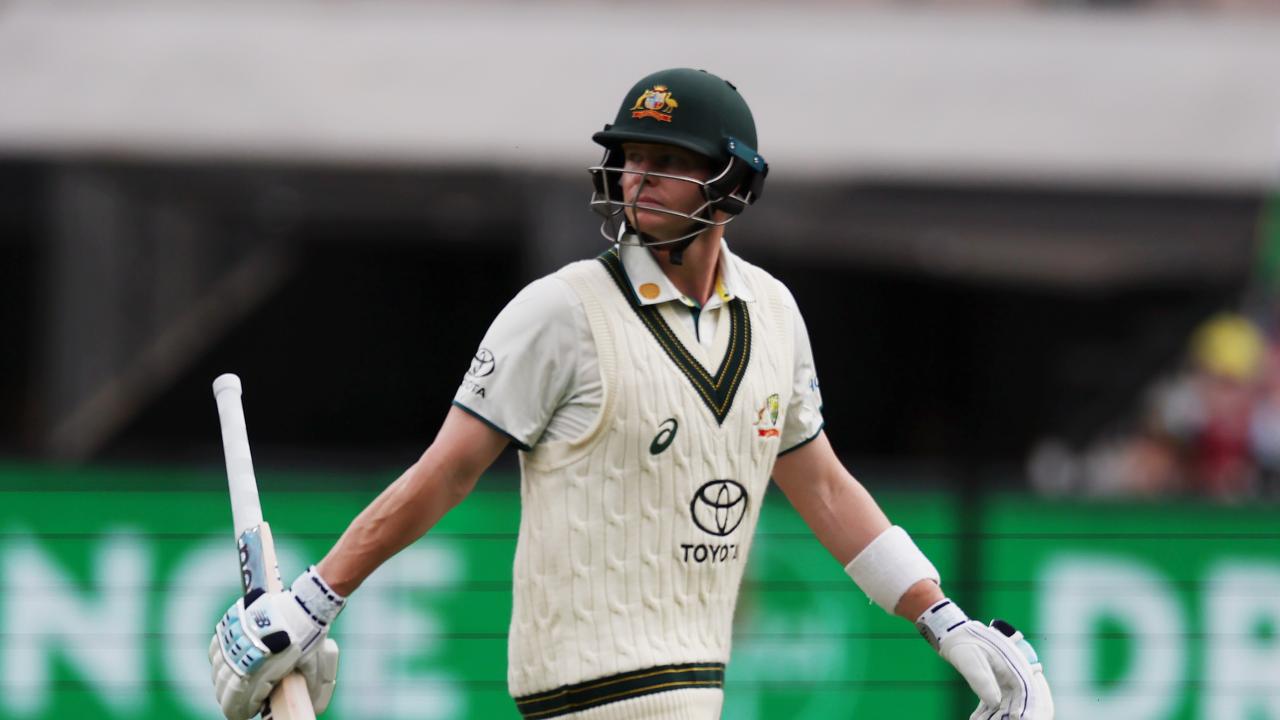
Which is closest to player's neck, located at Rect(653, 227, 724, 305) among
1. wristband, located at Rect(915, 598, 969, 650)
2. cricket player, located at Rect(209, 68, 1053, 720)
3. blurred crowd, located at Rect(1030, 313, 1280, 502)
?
cricket player, located at Rect(209, 68, 1053, 720)

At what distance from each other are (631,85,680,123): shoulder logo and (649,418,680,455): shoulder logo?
2.01 feet

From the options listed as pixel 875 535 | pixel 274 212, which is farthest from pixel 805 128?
pixel 875 535

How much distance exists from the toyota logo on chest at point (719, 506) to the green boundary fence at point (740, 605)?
2672mm

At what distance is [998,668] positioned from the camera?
4.18 meters

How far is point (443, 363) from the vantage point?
57.9ft

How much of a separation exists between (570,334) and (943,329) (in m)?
13.2

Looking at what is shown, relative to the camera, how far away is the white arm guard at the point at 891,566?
169 inches

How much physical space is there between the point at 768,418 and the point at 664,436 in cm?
28

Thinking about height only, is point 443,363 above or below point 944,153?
below

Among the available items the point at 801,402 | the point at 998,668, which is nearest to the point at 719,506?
the point at 801,402

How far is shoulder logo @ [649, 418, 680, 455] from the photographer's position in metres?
3.88

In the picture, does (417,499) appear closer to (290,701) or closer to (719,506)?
(290,701)

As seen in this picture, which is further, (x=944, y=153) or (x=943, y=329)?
(x=943, y=329)

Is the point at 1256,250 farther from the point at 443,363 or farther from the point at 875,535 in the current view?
the point at 875,535
